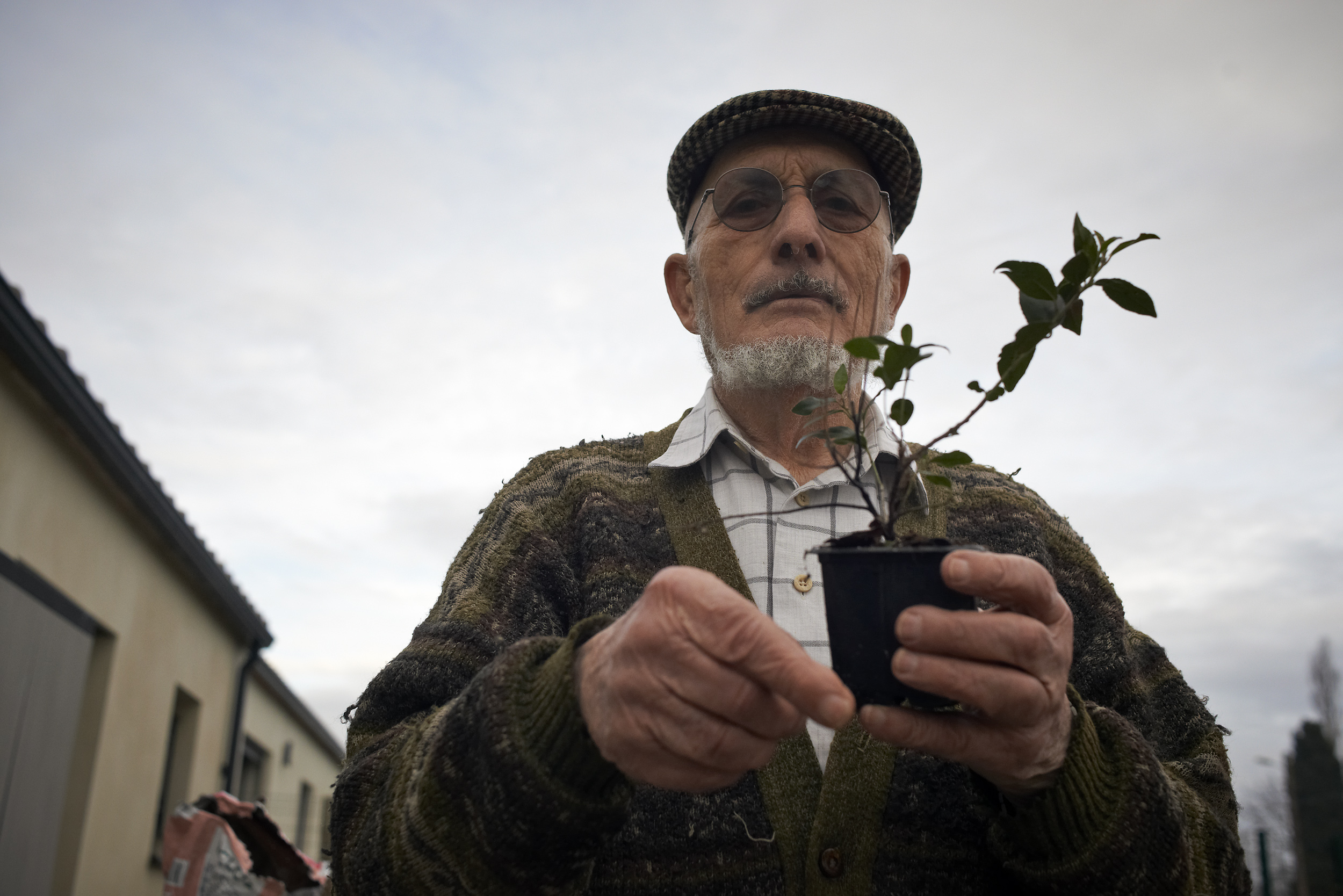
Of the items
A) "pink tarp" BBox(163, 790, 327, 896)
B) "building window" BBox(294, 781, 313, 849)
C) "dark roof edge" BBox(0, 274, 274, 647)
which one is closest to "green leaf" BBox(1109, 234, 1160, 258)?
"pink tarp" BBox(163, 790, 327, 896)

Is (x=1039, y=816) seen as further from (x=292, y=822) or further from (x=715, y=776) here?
(x=292, y=822)

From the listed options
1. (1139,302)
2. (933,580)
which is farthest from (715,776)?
(1139,302)

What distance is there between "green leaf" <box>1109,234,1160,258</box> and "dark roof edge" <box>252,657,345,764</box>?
11824 mm

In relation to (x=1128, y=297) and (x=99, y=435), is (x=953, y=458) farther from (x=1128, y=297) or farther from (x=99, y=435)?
(x=99, y=435)

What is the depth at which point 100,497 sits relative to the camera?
7566 mm

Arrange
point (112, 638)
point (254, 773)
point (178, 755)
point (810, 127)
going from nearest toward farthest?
point (810, 127) → point (112, 638) → point (178, 755) → point (254, 773)

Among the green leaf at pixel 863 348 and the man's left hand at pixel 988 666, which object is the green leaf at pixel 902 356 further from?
the man's left hand at pixel 988 666

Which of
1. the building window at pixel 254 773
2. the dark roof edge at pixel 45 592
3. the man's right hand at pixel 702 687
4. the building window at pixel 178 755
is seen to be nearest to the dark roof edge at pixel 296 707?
the building window at pixel 254 773

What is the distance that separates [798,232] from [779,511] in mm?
873

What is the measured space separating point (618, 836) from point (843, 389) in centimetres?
96

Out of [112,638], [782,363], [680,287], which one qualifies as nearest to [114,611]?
[112,638]

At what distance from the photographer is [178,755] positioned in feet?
34.2

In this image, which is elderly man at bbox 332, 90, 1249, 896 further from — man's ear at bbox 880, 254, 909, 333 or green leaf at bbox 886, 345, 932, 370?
green leaf at bbox 886, 345, 932, 370

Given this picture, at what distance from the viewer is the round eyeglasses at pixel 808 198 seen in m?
2.47
